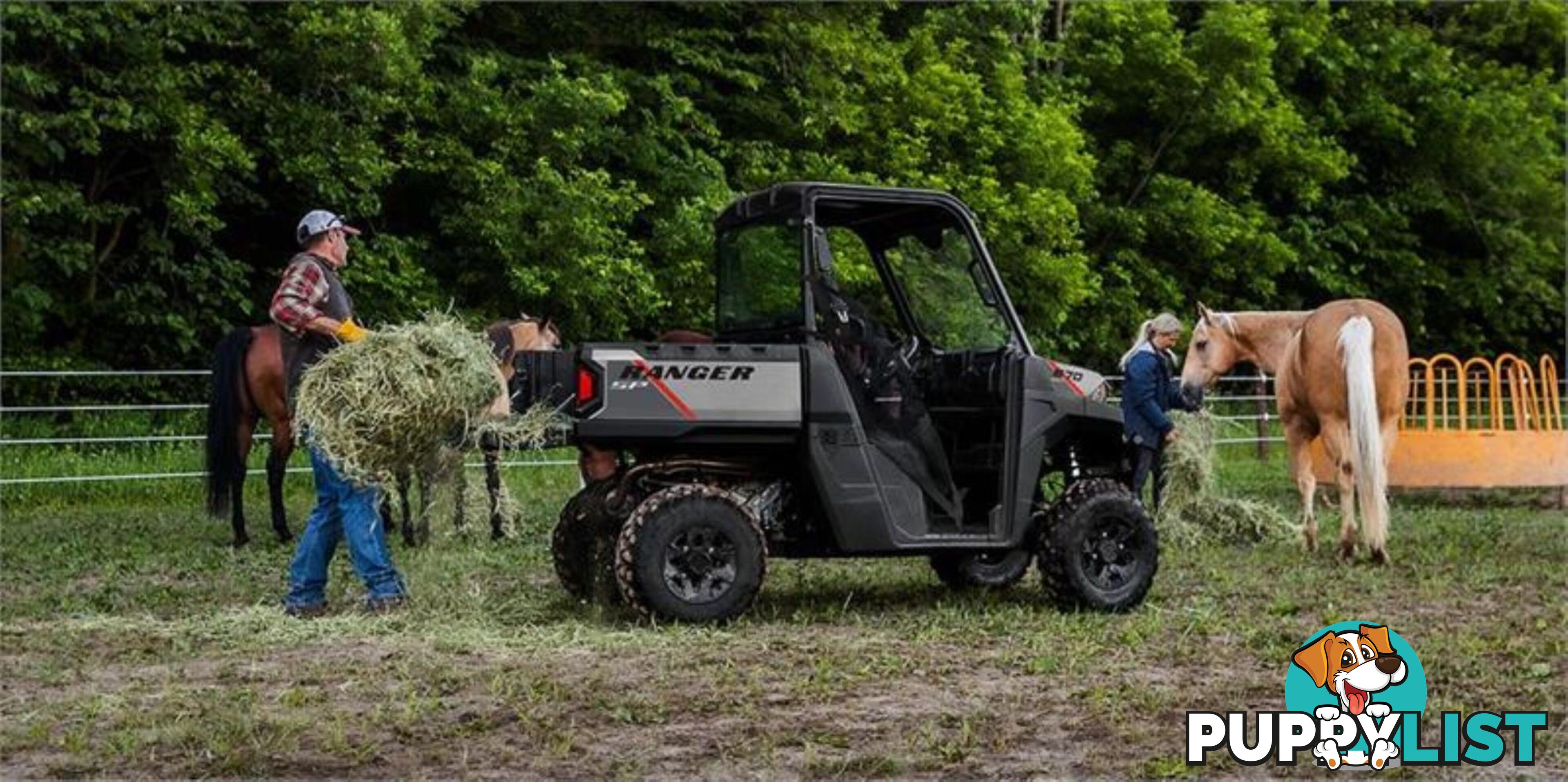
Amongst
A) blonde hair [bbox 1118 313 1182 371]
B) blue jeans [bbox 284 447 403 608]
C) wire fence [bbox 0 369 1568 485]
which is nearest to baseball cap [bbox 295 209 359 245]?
blue jeans [bbox 284 447 403 608]

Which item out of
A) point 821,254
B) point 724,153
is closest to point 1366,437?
point 821,254

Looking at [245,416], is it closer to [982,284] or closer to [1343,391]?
[982,284]

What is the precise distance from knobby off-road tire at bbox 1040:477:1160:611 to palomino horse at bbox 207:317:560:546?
4675mm

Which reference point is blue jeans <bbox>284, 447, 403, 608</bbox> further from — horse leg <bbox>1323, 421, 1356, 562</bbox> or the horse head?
the horse head

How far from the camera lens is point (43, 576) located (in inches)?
442

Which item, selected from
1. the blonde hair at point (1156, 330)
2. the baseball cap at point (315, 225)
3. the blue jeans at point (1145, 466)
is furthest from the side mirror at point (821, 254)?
the blonde hair at point (1156, 330)

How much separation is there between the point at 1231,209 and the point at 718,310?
875 inches

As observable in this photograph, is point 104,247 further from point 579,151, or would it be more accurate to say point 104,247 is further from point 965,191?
point 965,191

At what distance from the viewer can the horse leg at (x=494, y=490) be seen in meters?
11.8

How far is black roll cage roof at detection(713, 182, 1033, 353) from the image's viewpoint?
30.3 feet

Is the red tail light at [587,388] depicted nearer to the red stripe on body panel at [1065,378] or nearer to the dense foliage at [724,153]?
the red stripe on body panel at [1065,378]

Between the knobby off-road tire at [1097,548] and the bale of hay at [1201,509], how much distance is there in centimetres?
401

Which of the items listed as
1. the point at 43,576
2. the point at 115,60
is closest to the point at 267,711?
the point at 43,576

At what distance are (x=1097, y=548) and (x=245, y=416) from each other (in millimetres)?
→ 6772
